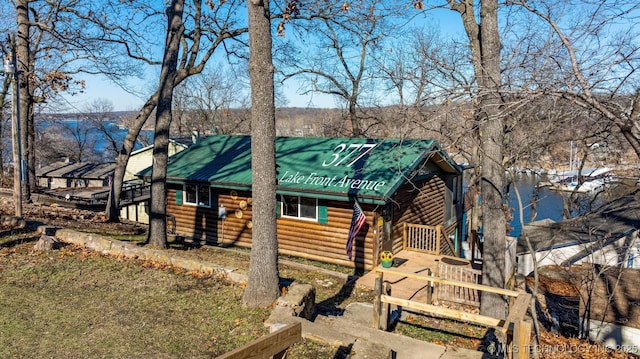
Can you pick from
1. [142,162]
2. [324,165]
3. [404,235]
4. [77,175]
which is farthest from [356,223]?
[77,175]

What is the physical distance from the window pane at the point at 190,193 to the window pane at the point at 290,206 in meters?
4.38

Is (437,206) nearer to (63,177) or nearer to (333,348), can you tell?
(333,348)

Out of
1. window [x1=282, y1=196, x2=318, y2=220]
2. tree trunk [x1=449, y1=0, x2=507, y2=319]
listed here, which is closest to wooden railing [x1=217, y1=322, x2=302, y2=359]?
tree trunk [x1=449, y1=0, x2=507, y2=319]

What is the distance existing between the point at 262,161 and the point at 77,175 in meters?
40.5

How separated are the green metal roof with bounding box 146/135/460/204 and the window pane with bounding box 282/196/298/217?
76 cm

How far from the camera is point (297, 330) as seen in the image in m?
4.64

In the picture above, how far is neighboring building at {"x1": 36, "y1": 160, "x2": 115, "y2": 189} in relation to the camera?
4116 centimetres

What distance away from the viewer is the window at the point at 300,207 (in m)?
15.0

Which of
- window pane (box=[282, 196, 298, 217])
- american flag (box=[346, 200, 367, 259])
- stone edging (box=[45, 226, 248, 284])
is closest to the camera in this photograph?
stone edging (box=[45, 226, 248, 284])

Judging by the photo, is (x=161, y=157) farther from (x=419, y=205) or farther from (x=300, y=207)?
(x=419, y=205)

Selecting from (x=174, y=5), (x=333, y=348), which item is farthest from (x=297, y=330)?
(x=174, y=5)

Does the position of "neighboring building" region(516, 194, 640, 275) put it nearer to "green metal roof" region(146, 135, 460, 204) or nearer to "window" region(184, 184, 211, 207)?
"green metal roof" region(146, 135, 460, 204)

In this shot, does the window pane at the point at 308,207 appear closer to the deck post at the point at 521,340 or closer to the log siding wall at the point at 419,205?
the log siding wall at the point at 419,205

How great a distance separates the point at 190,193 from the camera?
17938mm
